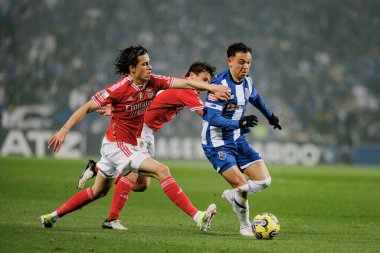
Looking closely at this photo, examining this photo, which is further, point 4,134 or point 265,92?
point 265,92

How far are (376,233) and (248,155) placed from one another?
192cm

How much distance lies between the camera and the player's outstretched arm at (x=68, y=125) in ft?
25.2

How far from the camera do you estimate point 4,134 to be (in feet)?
96.4

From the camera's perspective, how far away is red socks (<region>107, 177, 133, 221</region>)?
9.16 m

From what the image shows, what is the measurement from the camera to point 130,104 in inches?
345

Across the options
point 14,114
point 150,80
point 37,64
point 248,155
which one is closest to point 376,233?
point 248,155

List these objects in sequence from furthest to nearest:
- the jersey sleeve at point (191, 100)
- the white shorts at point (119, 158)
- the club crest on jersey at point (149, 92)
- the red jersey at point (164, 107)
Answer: the red jersey at point (164, 107), the jersey sleeve at point (191, 100), the club crest on jersey at point (149, 92), the white shorts at point (119, 158)

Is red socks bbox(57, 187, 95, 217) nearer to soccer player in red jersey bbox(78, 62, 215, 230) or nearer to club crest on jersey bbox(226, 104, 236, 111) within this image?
soccer player in red jersey bbox(78, 62, 215, 230)

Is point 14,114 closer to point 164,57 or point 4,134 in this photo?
point 4,134

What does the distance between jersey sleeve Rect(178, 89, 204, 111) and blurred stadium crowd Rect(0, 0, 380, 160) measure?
71.7 ft

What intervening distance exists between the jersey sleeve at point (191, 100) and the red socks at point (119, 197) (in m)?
1.36

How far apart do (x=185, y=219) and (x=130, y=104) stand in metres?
2.65

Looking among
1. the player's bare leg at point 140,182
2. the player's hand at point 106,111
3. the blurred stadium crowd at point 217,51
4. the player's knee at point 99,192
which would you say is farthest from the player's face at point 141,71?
the blurred stadium crowd at point 217,51

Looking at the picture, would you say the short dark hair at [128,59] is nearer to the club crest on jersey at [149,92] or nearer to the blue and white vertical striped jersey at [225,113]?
the club crest on jersey at [149,92]
